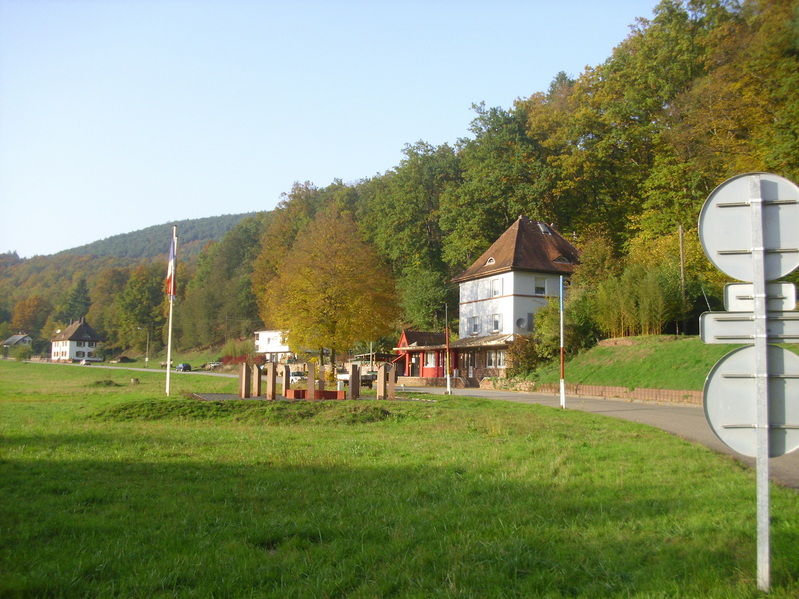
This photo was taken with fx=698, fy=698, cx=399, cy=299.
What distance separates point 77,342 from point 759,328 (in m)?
144

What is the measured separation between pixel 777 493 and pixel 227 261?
11084 centimetres

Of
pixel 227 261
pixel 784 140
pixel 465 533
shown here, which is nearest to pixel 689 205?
pixel 784 140

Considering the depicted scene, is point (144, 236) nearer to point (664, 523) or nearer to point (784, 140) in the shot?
point (784, 140)

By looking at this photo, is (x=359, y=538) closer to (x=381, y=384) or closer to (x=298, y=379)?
(x=381, y=384)

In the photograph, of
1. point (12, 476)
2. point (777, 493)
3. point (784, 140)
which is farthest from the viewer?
point (784, 140)

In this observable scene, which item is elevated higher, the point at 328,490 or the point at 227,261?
the point at 227,261

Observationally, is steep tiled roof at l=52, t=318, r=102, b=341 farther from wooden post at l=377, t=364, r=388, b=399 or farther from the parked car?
wooden post at l=377, t=364, r=388, b=399

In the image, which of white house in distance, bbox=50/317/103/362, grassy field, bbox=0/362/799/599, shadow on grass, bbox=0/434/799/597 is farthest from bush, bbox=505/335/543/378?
white house in distance, bbox=50/317/103/362

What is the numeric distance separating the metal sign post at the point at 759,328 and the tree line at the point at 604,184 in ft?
62.4

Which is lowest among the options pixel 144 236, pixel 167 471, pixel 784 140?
pixel 167 471

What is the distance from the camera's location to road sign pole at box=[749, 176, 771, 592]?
479 centimetres

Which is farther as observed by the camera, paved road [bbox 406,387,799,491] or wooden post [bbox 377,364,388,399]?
wooden post [bbox 377,364,388,399]

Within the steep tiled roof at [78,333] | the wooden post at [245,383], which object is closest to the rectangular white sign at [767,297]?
the wooden post at [245,383]

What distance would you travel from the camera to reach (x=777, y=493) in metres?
8.01
